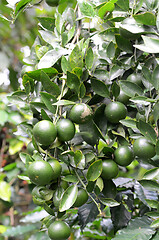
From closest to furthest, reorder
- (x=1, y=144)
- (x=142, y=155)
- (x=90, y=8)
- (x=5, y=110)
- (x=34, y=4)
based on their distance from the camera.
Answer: (x=142, y=155) → (x=90, y=8) → (x=34, y=4) → (x=5, y=110) → (x=1, y=144)

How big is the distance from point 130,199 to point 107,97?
1.32 feet

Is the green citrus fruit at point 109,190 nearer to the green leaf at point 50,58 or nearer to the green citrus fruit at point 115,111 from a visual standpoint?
the green citrus fruit at point 115,111

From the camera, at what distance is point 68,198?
1.62ft

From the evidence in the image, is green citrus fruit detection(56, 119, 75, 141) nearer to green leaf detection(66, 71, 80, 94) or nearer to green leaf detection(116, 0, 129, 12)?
green leaf detection(66, 71, 80, 94)

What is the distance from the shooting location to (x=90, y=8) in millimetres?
618

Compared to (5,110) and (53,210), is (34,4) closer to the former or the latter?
(53,210)

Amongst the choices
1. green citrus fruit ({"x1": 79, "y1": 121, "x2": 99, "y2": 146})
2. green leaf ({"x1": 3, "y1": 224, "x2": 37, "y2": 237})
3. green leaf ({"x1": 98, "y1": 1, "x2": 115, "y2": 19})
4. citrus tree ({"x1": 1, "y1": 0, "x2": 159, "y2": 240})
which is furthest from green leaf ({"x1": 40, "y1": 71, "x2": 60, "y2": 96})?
green leaf ({"x1": 3, "y1": 224, "x2": 37, "y2": 237})

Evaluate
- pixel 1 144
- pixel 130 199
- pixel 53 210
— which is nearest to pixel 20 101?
pixel 53 210

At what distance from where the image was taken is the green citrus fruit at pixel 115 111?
56 centimetres

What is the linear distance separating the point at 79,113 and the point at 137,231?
0.99 feet

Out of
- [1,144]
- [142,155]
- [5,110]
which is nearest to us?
[142,155]

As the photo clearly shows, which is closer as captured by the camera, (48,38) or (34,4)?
(48,38)

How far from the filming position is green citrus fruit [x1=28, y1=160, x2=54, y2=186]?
18.2 inches

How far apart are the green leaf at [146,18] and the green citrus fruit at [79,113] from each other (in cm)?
20
